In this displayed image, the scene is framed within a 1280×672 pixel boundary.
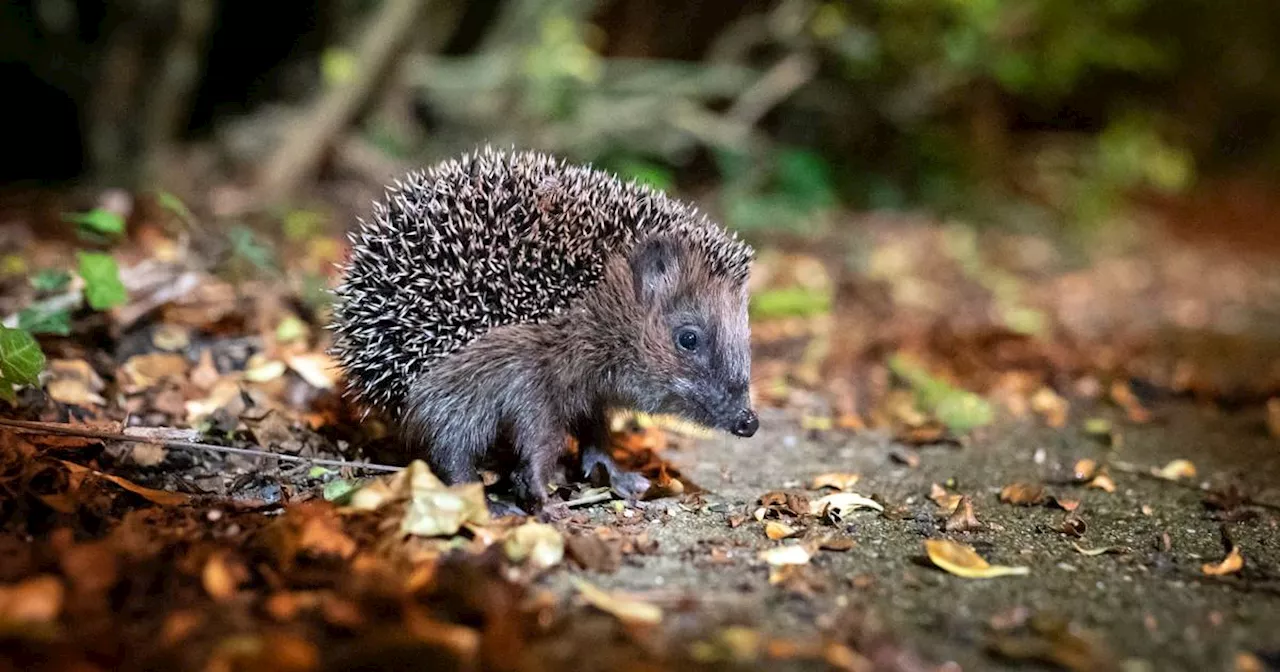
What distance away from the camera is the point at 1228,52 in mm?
21484

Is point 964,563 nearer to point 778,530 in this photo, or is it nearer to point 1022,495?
point 778,530

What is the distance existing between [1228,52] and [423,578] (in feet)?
78.1

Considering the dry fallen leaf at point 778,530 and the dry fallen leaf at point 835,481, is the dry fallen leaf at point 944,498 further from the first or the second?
the dry fallen leaf at point 778,530

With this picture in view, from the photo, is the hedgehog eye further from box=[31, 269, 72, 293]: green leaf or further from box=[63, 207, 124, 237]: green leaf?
box=[31, 269, 72, 293]: green leaf

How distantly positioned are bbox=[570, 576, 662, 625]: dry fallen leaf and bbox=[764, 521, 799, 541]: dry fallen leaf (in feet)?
2.99

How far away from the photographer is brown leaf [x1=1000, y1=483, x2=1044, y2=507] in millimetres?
4562

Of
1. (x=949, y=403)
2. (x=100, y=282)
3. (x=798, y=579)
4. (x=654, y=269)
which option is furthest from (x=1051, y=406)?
(x=100, y=282)

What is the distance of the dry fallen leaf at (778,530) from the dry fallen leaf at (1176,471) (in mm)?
2372

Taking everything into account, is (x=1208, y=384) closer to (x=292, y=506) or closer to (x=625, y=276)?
(x=625, y=276)

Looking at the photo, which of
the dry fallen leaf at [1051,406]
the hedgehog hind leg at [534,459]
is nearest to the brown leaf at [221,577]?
the hedgehog hind leg at [534,459]

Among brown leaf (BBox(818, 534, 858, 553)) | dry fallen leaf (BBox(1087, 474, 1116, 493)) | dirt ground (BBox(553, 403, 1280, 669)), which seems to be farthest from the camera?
dry fallen leaf (BBox(1087, 474, 1116, 493))

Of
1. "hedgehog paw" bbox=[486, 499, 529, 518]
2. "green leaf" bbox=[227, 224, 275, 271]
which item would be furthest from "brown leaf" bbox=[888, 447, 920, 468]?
"green leaf" bbox=[227, 224, 275, 271]

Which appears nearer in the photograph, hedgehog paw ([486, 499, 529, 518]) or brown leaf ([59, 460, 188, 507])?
brown leaf ([59, 460, 188, 507])

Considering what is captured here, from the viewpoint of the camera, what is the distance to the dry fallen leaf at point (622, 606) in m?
2.98
